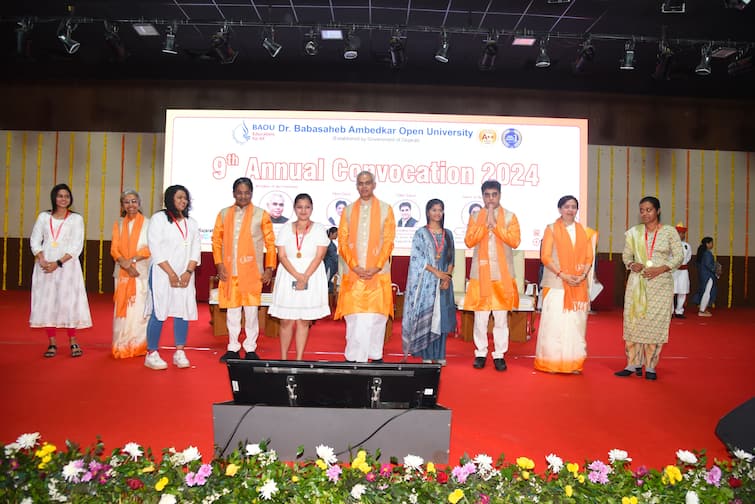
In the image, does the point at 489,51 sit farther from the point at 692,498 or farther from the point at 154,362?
the point at 692,498

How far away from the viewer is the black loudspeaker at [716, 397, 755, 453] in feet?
6.88

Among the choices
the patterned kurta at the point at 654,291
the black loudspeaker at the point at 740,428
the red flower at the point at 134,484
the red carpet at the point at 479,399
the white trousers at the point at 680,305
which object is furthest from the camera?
the white trousers at the point at 680,305

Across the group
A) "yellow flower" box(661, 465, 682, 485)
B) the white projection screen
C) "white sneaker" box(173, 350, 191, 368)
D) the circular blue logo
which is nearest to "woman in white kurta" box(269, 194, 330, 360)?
"white sneaker" box(173, 350, 191, 368)

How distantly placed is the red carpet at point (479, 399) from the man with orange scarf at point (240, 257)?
1.43 ft

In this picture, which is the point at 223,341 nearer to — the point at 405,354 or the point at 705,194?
the point at 405,354

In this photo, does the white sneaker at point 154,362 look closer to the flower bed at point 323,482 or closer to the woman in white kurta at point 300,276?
the woman in white kurta at point 300,276

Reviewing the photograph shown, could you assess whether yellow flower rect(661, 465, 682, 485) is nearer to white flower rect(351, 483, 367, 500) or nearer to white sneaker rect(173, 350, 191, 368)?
white flower rect(351, 483, 367, 500)

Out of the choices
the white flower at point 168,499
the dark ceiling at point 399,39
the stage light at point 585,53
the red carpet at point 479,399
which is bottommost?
the red carpet at point 479,399

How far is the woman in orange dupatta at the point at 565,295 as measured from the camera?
4129 millimetres

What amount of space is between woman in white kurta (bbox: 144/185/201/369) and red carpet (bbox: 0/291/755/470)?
22cm

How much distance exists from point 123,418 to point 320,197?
188 inches

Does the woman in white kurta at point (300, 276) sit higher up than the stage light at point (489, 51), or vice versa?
the stage light at point (489, 51)

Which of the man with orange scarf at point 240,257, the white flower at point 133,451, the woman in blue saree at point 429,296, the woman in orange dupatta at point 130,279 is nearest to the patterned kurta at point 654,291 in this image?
the woman in blue saree at point 429,296

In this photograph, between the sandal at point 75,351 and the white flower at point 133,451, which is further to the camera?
the sandal at point 75,351
